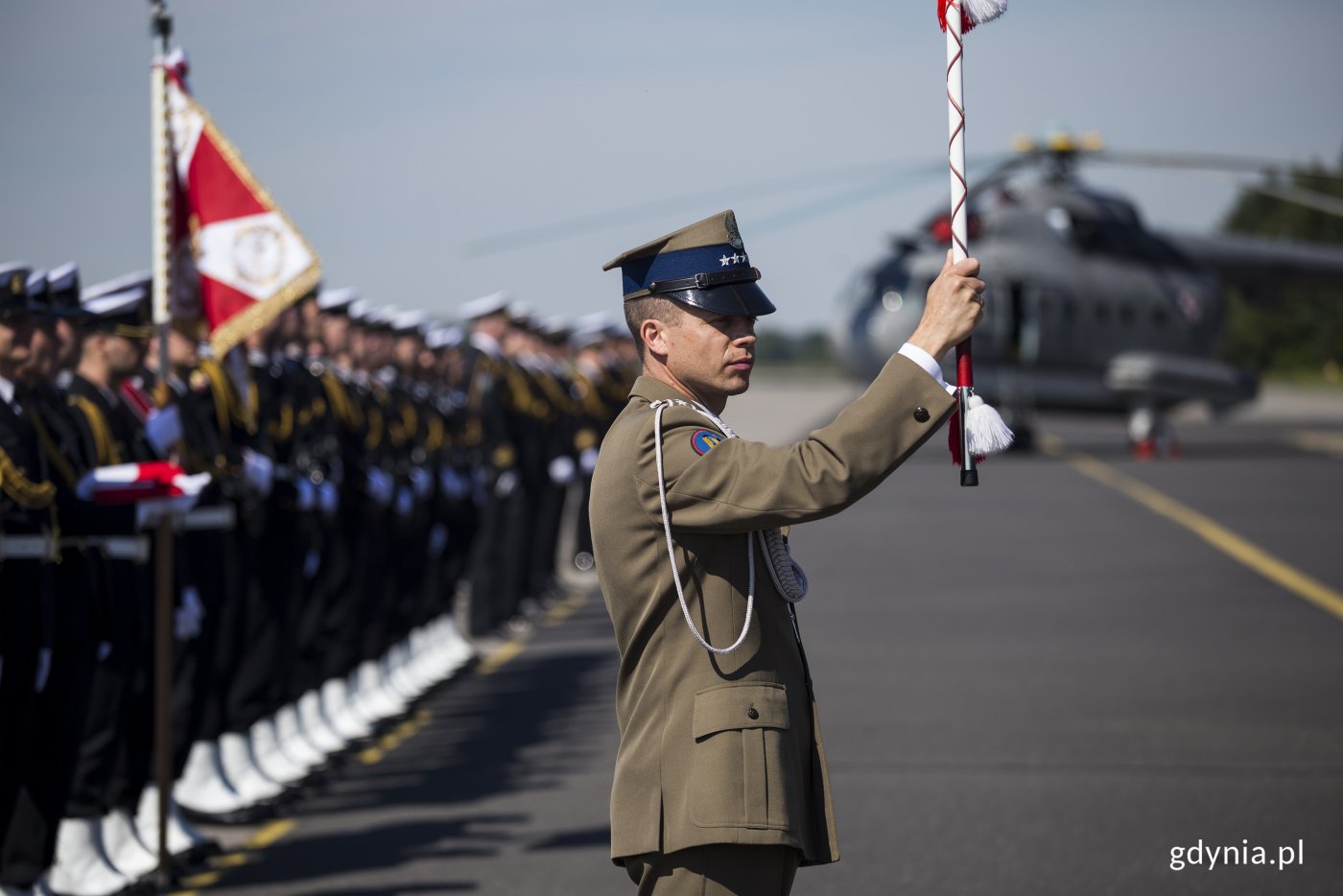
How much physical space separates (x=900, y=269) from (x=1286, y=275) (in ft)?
30.1

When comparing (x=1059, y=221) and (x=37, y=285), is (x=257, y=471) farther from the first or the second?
(x=1059, y=221)

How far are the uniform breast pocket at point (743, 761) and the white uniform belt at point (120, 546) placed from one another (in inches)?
131

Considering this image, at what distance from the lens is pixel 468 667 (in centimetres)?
1133

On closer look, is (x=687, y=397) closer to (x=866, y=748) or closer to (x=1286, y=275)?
(x=866, y=748)

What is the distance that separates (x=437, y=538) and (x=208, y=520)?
4.05m

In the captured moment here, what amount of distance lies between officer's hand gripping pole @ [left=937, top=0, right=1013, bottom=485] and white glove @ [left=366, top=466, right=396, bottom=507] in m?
6.50

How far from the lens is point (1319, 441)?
36.2 meters

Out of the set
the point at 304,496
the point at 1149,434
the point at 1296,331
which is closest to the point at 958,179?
the point at 304,496

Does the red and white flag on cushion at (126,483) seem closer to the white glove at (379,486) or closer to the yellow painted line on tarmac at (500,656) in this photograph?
the white glove at (379,486)

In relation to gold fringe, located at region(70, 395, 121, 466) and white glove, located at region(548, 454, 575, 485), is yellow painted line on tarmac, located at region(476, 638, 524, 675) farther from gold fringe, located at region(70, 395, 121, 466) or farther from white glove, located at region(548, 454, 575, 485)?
gold fringe, located at region(70, 395, 121, 466)

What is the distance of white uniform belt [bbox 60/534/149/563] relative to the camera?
19.9 feet

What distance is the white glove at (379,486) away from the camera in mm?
9539

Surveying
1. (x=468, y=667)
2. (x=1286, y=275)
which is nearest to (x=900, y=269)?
(x=1286, y=275)
